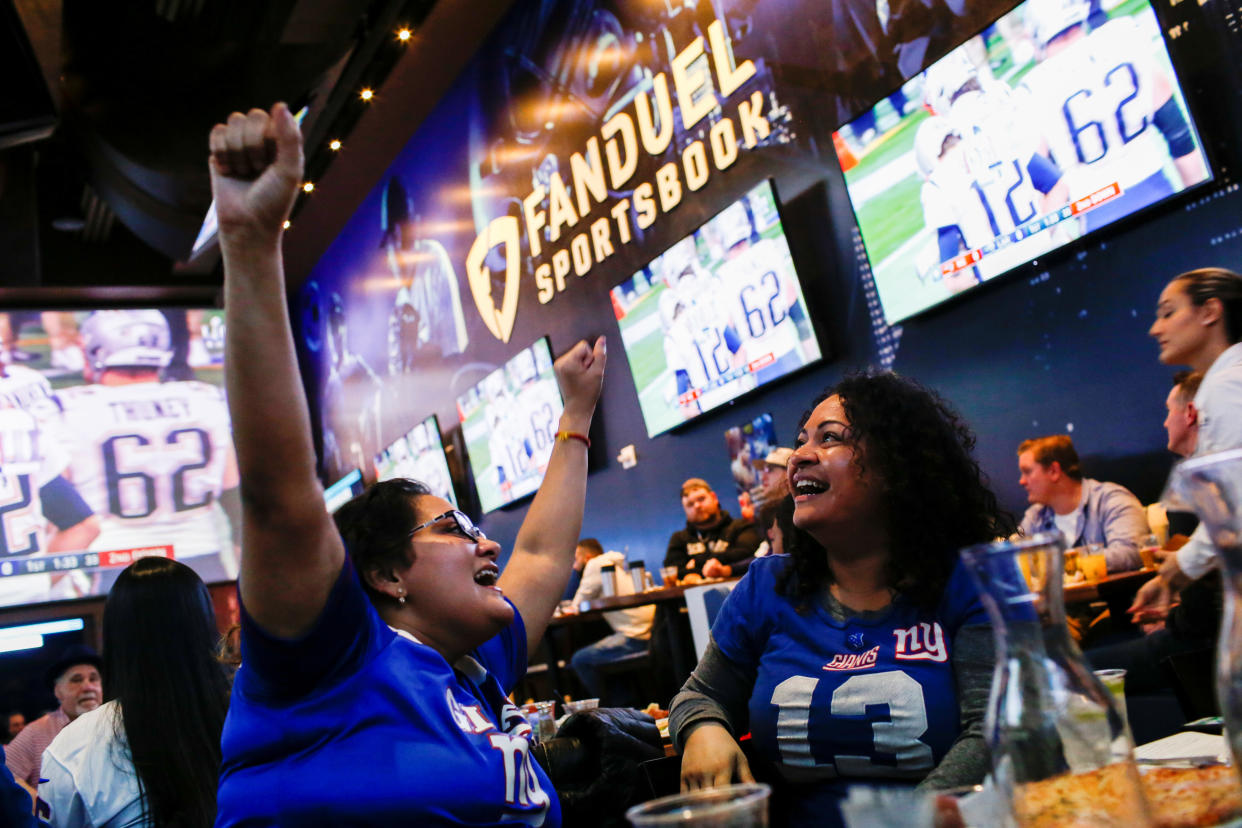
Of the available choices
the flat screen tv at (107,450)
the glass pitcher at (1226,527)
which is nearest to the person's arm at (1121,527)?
the glass pitcher at (1226,527)

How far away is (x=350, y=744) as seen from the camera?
118 cm

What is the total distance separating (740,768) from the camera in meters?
1.47

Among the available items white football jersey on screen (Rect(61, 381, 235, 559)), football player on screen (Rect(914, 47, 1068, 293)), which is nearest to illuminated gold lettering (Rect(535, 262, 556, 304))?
football player on screen (Rect(914, 47, 1068, 293))

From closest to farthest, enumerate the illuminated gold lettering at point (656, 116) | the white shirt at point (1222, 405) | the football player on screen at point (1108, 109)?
the white shirt at point (1222, 405), the football player on screen at point (1108, 109), the illuminated gold lettering at point (656, 116)

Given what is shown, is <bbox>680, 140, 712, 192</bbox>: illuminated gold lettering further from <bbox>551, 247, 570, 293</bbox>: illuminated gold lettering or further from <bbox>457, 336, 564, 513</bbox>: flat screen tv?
<bbox>457, 336, 564, 513</bbox>: flat screen tv

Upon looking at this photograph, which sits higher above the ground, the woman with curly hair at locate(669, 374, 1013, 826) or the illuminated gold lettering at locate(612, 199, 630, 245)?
the illuminated gold lettering at locate(612, 199, 630, 245)

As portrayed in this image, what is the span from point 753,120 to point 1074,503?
2.68 m

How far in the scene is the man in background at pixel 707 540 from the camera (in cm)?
523

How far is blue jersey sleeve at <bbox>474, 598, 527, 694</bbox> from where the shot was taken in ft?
5.61

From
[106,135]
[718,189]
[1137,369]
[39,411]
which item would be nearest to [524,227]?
[718,189]

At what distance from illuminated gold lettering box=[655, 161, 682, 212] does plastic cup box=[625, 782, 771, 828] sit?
214 inches

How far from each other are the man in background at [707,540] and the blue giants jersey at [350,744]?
150 inches

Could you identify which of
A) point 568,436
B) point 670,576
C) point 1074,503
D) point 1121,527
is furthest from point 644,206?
point 568,436

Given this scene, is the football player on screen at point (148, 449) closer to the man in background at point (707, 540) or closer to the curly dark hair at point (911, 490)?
the man in background at point (707, 540)
